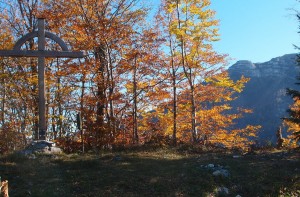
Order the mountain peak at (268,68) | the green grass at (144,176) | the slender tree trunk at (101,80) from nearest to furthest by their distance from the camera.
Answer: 1. the green grass at (144,176)
2. the slender tree trunk at (101,80)
3. the mountain peak at (268,68)

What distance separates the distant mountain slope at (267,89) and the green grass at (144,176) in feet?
353

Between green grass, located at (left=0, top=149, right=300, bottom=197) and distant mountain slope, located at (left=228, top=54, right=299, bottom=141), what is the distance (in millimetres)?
107682

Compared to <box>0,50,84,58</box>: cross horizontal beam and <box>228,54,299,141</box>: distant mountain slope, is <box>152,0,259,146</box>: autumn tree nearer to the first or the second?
<box>0,50,84,58</box>: cross horizontal beam

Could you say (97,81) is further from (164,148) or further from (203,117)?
(203,117)

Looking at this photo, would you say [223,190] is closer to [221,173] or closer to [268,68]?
[221,173]

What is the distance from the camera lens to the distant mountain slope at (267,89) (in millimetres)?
123438

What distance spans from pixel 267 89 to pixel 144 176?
141 metres

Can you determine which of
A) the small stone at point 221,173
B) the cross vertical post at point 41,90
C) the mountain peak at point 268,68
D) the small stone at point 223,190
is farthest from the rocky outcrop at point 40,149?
the mountain peak at point 268,68

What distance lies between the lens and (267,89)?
142000 mm

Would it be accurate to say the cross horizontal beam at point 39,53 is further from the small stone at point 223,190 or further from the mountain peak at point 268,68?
the mountain peak at point 268,68

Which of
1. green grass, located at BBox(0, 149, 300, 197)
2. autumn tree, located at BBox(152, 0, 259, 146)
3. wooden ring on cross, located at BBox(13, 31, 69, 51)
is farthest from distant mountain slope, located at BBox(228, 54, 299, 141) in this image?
wooden ring on cross, located at BBox(13, 31, 69, 51)

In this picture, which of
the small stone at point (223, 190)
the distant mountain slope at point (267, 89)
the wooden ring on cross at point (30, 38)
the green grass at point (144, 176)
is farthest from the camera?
the distant mountain slope at point (267, 89)

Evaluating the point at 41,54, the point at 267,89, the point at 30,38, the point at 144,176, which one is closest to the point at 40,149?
the point at 41,54

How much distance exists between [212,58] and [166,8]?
404cm
